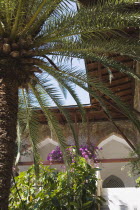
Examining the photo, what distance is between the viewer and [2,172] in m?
2.29

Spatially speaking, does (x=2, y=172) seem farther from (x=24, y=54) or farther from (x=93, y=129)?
(x=93, y=129)

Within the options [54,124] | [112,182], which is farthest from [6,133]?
[112,182]

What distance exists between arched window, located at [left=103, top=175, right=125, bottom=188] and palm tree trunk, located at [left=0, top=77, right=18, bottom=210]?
376 inches

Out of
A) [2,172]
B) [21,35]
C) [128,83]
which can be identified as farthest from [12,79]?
[128,83]

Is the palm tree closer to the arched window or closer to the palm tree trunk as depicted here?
the palm tree trunk

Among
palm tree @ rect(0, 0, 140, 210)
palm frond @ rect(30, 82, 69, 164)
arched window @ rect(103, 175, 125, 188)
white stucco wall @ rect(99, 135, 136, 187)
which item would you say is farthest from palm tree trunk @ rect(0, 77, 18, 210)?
arched window @ rect(103, 175, 125, 188)

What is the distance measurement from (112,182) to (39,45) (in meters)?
9.76

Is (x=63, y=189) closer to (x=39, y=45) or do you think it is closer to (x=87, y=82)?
(x=87, y=82)

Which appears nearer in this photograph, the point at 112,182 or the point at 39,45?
the point at 39,45

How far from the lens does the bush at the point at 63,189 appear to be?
261 centimetres

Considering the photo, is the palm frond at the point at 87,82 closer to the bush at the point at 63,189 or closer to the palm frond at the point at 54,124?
the palm frond at the point at 54,124

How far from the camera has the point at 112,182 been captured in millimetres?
11391

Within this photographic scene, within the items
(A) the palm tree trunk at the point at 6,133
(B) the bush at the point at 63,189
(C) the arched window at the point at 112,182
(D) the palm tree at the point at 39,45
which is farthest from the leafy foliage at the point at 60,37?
(C) the arched window at the point at 112,182

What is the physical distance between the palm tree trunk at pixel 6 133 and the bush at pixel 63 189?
0.37 meters
